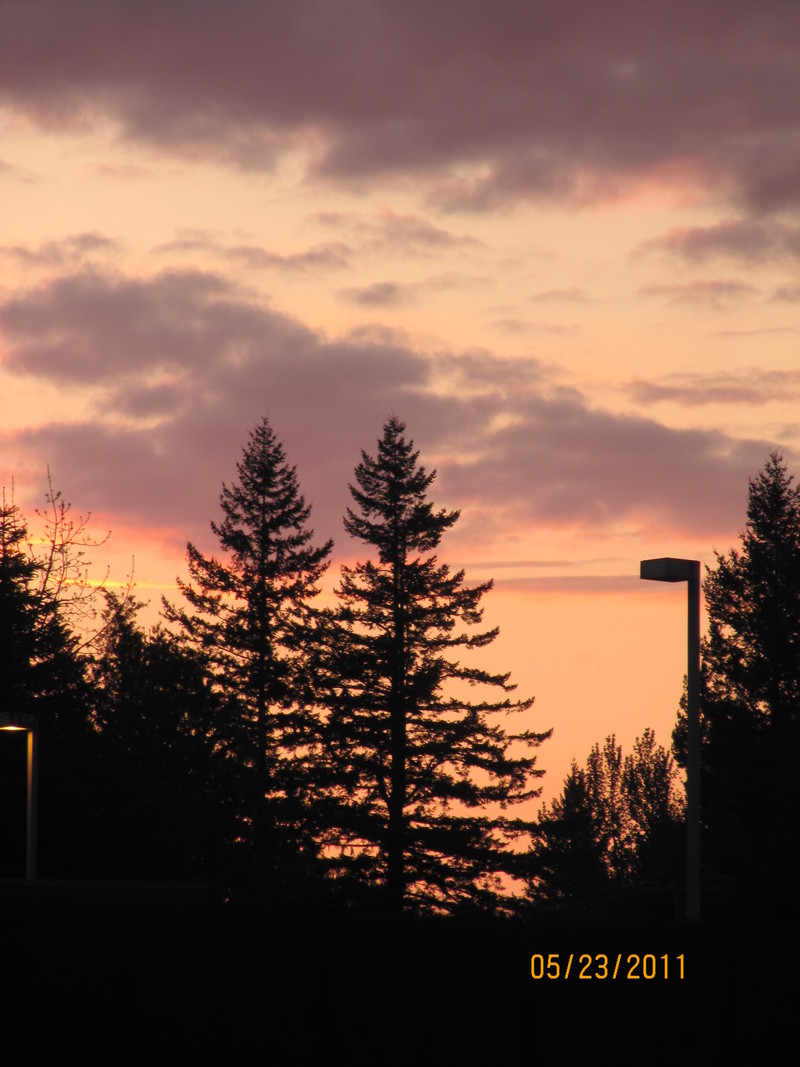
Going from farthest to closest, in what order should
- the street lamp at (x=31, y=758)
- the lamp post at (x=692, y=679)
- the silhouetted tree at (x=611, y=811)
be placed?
1. the silhouetted tree at (x=611, y=811)
2. the street lamp at (x=31, y=758)
3. the lamp post at (x=692, y=679)

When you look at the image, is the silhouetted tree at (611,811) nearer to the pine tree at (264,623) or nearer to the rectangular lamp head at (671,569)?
the pine tree at (264,623)

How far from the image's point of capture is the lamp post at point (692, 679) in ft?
57.7

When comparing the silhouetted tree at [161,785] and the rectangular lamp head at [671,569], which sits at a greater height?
the rectangular lamp head at [671,569]

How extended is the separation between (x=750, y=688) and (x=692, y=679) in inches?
1510

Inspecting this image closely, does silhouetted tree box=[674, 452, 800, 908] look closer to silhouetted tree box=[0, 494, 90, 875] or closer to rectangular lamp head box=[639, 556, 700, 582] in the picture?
silhouetted tree box=[0, 494, 90, 875]

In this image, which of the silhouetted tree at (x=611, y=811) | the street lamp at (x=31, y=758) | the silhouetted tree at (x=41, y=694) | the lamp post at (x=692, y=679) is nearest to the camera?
the lamp post at (x=692, y=679)

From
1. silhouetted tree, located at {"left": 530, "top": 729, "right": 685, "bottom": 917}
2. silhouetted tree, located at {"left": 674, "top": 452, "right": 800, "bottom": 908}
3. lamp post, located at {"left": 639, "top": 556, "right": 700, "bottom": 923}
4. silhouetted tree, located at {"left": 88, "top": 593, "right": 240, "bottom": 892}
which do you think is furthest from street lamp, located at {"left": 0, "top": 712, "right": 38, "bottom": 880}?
silhouetted tree, located at {"left": 530, "top": 729, "right": 685, "bottom": 917}

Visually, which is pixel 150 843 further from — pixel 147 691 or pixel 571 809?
pixel 571 809

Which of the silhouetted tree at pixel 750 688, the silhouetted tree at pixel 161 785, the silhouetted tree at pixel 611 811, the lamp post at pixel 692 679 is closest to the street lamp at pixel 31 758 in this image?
the lamp post at pixel 692 679

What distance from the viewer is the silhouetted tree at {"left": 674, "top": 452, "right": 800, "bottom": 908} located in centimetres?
5129

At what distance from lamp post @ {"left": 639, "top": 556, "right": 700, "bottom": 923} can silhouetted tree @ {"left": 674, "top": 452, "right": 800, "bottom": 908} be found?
103 feet

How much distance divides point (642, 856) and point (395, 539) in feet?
90.9

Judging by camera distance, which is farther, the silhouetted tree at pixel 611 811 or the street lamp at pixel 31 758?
the silhouetted tree at pixel 611 811

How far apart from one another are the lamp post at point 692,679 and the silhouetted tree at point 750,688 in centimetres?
3136
